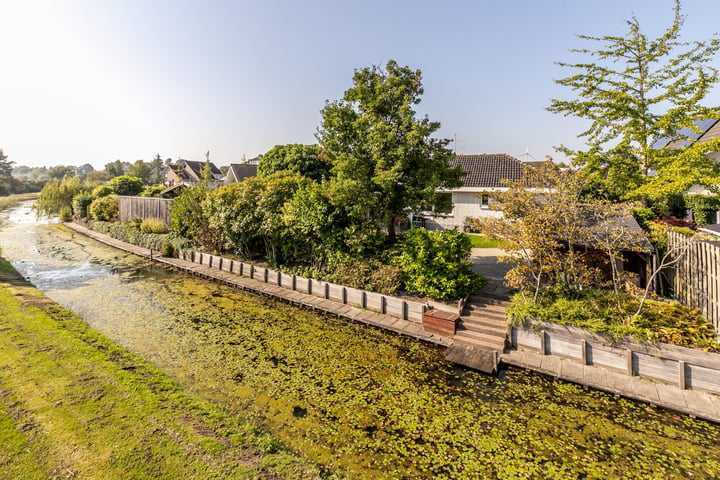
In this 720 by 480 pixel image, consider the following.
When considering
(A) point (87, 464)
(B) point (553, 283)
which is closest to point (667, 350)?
(B) point (553, 283)

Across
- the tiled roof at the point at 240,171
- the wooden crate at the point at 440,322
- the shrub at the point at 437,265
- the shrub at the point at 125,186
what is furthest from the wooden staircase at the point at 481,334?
the shrub at the point at 125,186

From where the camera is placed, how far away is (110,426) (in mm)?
5301

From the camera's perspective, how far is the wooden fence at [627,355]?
6594 mm

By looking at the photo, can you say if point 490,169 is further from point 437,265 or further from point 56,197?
point 56,197

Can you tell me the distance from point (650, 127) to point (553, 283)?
11.5 m

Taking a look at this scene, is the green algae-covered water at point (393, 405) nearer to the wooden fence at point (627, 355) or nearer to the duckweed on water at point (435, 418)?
the duckweed on water at point (435, 418)

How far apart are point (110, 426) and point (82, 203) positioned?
1451 inches

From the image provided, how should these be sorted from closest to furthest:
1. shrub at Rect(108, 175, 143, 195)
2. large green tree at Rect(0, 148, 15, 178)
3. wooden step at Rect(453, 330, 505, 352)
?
1. wooden step at Rect(453, 330, 505, 352)
2. shrub at Rect(108, 175, 143, 195)
3. large green tree at Rect(0, 148, 15, 178)

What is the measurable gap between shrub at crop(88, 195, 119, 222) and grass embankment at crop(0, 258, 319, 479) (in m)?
26.7

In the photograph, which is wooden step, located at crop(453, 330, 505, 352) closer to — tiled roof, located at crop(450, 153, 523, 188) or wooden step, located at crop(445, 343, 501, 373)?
wooden step, located at crop(445, 343, 501, 373)

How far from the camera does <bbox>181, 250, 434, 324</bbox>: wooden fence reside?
10484mm

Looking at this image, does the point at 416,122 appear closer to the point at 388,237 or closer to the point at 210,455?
the point at 388,237

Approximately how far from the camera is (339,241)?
42.5ft

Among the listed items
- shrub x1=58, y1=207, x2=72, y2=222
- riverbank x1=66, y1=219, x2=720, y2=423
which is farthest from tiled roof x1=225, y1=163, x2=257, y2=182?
riverbank x1=66, y1=219, x2=720, y2=423
